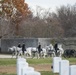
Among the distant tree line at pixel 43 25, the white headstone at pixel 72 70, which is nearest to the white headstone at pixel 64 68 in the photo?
the white headstone at pixel 72 70

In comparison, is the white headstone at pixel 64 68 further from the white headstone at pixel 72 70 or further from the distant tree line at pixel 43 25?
the distant tree line at pixel 43 25

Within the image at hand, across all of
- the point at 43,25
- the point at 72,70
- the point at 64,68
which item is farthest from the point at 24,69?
the point at 43,25

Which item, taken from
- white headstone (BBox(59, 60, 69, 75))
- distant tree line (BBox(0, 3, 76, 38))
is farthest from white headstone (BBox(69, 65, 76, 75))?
distant tree line (BBox(0, 3, 76, 38))

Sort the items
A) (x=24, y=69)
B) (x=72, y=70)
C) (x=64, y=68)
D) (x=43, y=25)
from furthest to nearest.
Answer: (x=43, y=25), (x=64, y=68), (x=72, y=70), (x=24, y=69)

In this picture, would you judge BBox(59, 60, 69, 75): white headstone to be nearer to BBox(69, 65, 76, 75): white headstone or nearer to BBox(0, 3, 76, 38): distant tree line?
BBox(69, 65, 76, 75): white headstone

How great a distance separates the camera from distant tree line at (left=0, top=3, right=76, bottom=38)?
186 ft

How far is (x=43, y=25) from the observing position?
57688 millimetres

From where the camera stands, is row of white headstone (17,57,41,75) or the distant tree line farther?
the distant tree line

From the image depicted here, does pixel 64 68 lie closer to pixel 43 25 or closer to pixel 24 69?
pixel 24 69

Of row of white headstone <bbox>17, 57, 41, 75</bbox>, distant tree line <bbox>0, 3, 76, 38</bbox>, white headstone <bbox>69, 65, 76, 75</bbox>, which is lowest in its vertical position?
white headstone <bbox>69, 65, 76, 75</bbox>

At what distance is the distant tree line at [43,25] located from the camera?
5659 cm

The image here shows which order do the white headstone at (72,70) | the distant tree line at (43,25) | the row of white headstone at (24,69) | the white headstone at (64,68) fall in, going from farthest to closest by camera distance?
1. the distant tree line at (43,25)
2. the white headstone at (64,68)
3. the white headstone at (72,70)
4. the row of white headstone at (24,69)

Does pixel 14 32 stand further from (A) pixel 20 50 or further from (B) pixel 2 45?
(A) pixel 20 50

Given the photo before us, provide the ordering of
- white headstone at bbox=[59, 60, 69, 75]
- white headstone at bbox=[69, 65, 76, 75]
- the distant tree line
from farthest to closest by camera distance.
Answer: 1. the distant tree line
2. white headstone at bbox=[59, 60, 69, 75]
3. white headstone at bbox=[69, 65, 76, 75]
